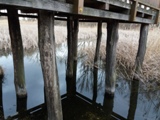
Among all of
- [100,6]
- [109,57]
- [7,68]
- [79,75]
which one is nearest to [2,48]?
[7,68]

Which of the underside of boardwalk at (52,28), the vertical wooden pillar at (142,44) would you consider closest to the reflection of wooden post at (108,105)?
the underside of boardwalk at (52,28)

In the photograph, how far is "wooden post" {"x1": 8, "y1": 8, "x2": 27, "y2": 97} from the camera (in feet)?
11.2

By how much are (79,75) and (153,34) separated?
158 inches

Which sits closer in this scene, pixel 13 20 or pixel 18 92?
pixel 13 20

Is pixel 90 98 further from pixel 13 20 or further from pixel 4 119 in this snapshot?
pixel 13 20

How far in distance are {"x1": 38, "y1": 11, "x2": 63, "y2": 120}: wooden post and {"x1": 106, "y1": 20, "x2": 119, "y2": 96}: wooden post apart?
181 centimetres

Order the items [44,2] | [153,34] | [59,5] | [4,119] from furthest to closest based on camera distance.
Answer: [153,34] < [4,119] < [59,5] < [44,2]

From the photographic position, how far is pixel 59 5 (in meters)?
1.97

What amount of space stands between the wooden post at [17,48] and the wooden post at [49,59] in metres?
1.43

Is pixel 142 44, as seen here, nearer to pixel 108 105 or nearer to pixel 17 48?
pixel 108 105

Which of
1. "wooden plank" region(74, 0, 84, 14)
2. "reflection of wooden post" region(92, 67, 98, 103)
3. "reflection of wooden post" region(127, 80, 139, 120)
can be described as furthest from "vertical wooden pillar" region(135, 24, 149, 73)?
"wooden plank" region(74, 0, 84, 14)

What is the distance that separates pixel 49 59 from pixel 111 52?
76.5 inches

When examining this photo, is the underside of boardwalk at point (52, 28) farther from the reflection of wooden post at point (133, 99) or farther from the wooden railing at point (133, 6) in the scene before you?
the reflection of wooden post at point (133, 99)

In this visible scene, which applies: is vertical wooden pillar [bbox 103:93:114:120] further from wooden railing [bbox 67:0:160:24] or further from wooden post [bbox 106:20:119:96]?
wooden railing [bbox 67:0:160:24]
